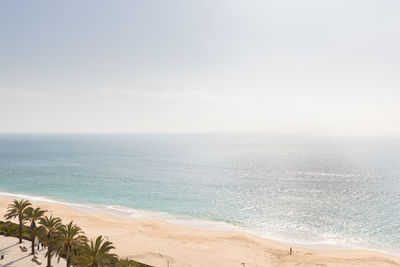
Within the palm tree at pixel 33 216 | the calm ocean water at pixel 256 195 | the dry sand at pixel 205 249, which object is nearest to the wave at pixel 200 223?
the calm ocean water at pixel 256 195

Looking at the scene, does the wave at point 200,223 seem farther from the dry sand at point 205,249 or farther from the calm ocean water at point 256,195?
the dry sand at point 205,249

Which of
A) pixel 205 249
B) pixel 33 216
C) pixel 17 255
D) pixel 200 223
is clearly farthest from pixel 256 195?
pixel 17 255

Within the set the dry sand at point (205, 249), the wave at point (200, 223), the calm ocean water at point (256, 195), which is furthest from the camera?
the calm ocean water at point (256, 195)

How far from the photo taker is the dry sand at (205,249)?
39875mm

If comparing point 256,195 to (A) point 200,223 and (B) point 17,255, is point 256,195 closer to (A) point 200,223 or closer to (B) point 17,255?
(A) point 200,223

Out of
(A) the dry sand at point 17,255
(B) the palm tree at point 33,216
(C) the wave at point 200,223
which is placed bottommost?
(C) the wave at point 200,223

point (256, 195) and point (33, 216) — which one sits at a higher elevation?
point (33, 216)

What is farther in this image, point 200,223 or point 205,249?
point 200,223

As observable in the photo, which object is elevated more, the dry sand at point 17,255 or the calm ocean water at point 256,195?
the dry sand at point 17,255

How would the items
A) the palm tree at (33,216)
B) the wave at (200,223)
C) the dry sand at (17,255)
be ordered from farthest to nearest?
the wave at (200,223), the palm tree at (33,216), the dry sand at (17,255)

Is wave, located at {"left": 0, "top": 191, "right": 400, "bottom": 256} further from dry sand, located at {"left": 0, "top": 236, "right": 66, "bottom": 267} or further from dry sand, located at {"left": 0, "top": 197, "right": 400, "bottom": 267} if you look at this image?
dry sand, located at {"left": 0, "top": 236, "right": 66, "bottom": 267}

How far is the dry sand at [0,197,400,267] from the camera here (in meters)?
39.9

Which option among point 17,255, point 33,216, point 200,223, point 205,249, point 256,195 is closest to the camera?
point 17,255

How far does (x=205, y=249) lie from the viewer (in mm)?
44156
